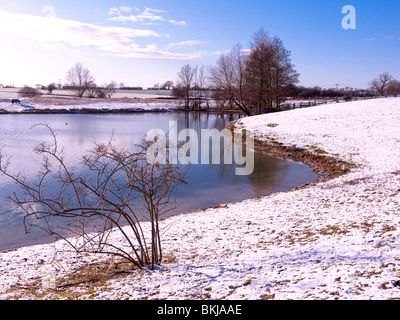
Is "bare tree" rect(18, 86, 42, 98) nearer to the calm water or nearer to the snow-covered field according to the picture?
the calm water

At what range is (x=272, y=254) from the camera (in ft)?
22.7

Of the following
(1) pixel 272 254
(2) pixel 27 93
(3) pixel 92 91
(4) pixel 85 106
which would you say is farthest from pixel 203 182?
(3) pixel 92 91

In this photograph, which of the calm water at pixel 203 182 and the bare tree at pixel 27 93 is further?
the bare tree at pixel 27 93

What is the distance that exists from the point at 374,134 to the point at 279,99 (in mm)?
31498

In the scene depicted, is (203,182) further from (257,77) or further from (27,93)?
(27,93)

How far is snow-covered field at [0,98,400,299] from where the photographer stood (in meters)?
5.31

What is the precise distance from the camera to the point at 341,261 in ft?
19.8

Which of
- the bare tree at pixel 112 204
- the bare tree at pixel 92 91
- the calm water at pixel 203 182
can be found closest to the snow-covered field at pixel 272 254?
the bare tree at pixel 112 204

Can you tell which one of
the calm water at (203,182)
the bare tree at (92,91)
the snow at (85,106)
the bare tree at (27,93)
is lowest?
the calm water at (203,182)

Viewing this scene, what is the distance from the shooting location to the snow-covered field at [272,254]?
5.31 m

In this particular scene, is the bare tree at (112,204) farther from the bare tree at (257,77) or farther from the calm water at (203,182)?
the bare tree at (257,77)

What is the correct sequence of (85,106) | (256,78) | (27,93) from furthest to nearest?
(27,93) < (85,106) < (256,78)
